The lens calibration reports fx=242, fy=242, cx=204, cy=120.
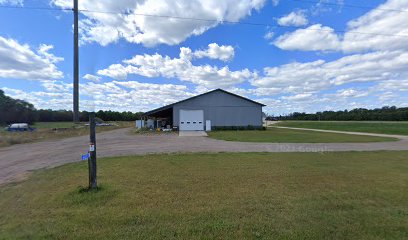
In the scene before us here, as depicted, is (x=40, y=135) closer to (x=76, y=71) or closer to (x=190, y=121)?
(x=76, y=71)

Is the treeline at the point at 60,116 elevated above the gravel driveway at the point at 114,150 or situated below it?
above

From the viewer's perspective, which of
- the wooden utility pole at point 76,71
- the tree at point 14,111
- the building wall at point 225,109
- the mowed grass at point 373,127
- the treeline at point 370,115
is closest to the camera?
the wooden utility pole at point 76,71

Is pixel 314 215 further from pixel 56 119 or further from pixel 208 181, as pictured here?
pixel 56 119

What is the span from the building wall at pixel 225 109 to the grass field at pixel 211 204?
84.1 feet

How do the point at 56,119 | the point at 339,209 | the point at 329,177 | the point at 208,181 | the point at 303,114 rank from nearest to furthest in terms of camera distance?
the point at 339,209
the point at 208,181
the point at 329,177
the point at 56,119
the point at 303,114

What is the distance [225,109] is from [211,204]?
97.2ft

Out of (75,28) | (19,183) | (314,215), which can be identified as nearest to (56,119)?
(75,28)

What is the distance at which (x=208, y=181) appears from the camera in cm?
626

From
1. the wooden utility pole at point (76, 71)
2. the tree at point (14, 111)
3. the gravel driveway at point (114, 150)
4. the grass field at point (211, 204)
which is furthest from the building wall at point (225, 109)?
the tree at point (14, 111)

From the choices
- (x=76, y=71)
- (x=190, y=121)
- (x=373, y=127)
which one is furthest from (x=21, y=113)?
(x=373, y=127)

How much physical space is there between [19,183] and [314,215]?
7.15 metres

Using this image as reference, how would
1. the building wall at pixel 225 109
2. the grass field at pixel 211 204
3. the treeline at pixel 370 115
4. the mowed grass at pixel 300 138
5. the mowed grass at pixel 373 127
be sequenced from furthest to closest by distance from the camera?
the treeline at pixel 370 115 < the building wall at pixel 225 109 < the mowed grass at pixel 373 127 < the mowed grass at pixel 300 138 < the grass field at pixel 211 204

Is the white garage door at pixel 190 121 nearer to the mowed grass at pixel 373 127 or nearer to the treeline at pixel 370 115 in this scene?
the mowed grass at pixel 373 127

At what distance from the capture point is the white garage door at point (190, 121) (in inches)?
1267
